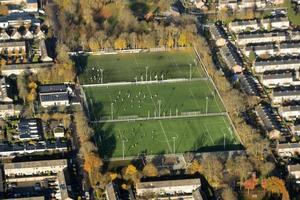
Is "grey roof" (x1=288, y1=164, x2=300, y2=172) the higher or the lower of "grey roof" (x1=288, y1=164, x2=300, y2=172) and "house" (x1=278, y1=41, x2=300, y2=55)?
the lower

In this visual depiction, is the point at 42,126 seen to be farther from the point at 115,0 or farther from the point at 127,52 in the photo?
the point at 115,0

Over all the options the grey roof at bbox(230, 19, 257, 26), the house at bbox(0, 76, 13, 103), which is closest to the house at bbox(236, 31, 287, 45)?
the grey roof at bbox(230, 19, 257, 26)

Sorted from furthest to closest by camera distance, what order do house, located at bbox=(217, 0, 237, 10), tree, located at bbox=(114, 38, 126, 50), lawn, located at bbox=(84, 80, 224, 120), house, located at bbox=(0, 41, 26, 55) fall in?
house, located at bbox=(217, 0, 237, 10) → tree, located at bbox=(114, 38, 126, 50) → house, located at bbox=(0, 41, 26, 55) → lawn, located at bbox=(84, 80, 224, 120)

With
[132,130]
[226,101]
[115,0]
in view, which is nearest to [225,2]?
[115,0]

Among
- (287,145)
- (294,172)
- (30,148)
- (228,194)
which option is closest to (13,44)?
(30,148)

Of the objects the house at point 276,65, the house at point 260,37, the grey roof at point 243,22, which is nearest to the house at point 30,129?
the house at point 276,65

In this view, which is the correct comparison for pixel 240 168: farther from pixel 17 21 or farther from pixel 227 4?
pixel 17 21

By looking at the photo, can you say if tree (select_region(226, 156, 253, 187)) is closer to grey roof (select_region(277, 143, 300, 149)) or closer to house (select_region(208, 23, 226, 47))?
grey roof (select_region(277, 143, 300, 149))
